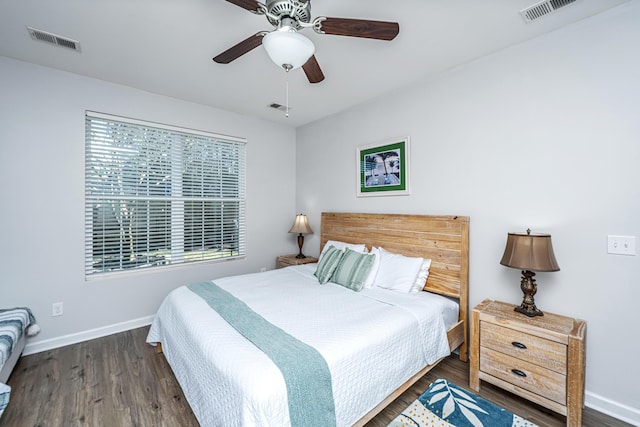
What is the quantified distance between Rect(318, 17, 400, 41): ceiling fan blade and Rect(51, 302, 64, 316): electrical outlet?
11.3ft

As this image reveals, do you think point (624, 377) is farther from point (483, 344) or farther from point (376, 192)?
point (376, 192)

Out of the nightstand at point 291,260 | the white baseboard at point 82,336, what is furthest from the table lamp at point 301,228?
the white baseboard at point 82,336

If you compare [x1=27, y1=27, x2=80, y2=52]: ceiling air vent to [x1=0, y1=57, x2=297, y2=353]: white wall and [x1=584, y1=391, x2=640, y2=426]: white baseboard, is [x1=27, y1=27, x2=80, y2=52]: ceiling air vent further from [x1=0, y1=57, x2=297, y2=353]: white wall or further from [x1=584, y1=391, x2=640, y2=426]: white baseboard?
[x1=584, y1=391, x2=640, y2=426]: white baseboard

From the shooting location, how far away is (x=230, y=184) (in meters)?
3.91

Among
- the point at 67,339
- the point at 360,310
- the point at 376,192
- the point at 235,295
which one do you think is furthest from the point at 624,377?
the point at 67,339

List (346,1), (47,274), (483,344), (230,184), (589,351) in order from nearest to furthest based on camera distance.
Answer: (346,1), (589,351), (483,344), (47,274), (230,184)

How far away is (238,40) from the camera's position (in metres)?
2.21

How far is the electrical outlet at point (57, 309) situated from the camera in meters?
2.71

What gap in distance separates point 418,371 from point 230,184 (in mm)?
3150

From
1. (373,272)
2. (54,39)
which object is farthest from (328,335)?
(54,39)

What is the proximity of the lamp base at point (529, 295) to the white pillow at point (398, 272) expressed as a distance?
0.82 metres

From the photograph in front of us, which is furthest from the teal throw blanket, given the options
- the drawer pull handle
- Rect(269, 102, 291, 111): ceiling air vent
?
Rect(269, 102, 291, 111): ceiling air vent

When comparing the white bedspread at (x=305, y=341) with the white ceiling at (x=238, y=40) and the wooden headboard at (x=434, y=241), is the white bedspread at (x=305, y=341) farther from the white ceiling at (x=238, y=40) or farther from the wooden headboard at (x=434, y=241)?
the white ceiling at (x=238, y=40)

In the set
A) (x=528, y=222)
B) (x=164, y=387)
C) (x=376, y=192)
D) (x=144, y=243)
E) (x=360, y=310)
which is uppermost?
(x=376, y=192)
